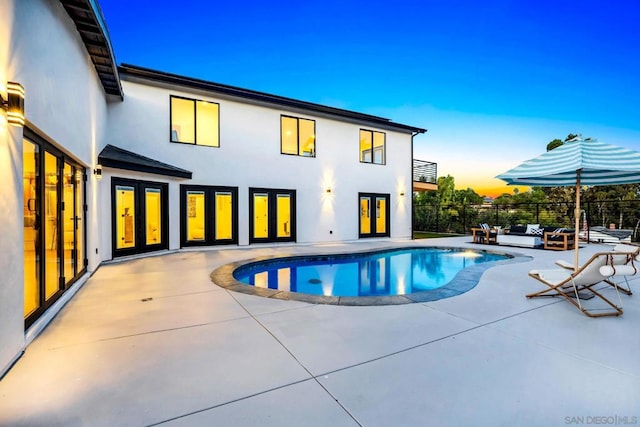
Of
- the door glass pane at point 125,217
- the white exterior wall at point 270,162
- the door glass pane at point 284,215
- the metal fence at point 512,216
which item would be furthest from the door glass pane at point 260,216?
the metal fence at point 512,216

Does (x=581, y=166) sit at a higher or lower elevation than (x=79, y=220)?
higher

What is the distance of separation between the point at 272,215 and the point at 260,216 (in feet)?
1.59

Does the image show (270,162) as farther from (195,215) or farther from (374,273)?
(374,273)

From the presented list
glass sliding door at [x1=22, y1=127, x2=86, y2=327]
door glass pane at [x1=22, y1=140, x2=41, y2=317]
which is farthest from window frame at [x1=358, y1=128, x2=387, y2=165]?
door glass pane at [x1=22, y1=140, x2=41, y2=317]

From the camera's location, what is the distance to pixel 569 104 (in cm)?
1775

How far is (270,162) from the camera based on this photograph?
1177cm

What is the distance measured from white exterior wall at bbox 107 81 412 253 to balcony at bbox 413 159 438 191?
113cm

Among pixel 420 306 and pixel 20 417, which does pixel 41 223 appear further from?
pixel 420 306

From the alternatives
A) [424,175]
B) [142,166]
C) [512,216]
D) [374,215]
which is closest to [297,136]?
[374,215]

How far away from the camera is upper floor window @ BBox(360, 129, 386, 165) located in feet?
46.7

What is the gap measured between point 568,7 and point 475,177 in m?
17.4

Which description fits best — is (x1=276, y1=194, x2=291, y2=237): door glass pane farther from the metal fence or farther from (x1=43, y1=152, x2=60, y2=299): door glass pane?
the metal fence

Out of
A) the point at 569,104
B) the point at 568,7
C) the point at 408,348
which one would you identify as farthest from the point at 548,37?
the point at 408,348

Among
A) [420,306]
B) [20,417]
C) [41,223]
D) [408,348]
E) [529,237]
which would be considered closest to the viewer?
[20,417]
